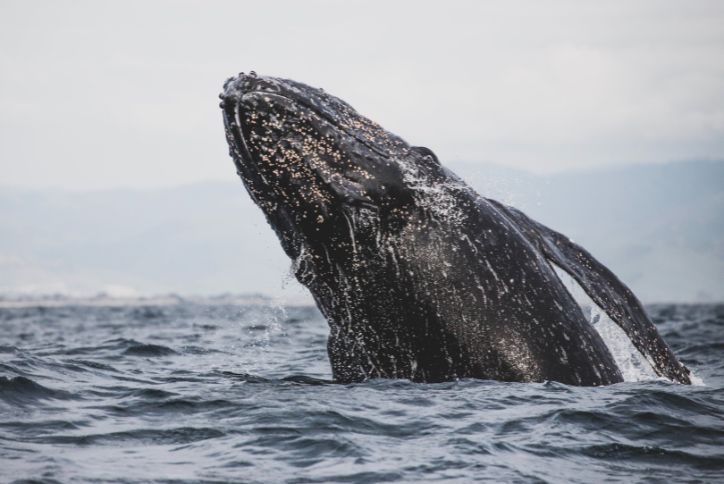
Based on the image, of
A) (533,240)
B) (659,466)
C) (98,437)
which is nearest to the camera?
(659,466)

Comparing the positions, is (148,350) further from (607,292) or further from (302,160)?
(607,292)

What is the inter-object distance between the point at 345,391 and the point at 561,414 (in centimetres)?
205

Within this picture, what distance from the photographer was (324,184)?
873 cm

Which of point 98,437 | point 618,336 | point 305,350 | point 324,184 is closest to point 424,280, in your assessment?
point 324,184

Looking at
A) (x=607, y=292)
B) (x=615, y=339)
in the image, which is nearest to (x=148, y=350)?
(x=615, y=339)

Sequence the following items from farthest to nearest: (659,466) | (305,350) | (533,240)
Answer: (305,350) < (533,240) < (659,466)

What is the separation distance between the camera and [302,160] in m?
8.73

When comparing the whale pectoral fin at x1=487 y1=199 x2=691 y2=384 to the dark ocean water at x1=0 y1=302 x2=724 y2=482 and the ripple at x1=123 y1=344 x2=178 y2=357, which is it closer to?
the dark ocean water at x1=0 y1=302 x2=724 y2=482

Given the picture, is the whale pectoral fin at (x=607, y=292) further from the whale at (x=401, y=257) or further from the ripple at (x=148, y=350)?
the ripple at (x=148, y=350)

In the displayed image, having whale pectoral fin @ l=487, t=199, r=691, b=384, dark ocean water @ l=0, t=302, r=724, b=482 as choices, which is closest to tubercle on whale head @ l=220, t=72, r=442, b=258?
whale pectoral fin @ l=487, t=199, r=691, b=384

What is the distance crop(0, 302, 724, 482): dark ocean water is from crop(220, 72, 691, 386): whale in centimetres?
31

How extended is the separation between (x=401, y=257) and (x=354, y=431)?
5.40ft

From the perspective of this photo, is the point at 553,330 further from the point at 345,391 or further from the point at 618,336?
the point at 345,391

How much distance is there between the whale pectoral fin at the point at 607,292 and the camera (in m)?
9.20
